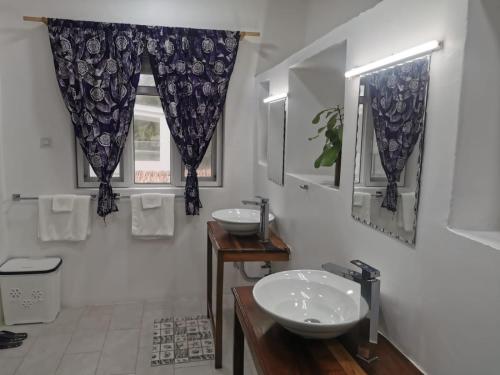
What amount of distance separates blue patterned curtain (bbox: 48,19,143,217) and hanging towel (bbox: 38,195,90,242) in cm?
16

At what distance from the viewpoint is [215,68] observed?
3.36m

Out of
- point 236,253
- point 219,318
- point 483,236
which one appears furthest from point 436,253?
point 219,318

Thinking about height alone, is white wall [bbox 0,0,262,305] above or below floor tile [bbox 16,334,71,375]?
above

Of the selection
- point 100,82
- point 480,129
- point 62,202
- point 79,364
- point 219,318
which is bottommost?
point 79,364

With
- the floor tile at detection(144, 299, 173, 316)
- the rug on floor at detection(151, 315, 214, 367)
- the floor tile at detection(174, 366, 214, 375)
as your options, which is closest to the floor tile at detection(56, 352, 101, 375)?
the rug on floor at detection(151, 315, 214, 367)

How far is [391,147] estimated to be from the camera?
1449 mm

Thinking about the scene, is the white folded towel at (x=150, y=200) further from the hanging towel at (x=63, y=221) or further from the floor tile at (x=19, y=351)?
the floor tile at (x=19, y=351)

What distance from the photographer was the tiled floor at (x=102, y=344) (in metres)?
2.55

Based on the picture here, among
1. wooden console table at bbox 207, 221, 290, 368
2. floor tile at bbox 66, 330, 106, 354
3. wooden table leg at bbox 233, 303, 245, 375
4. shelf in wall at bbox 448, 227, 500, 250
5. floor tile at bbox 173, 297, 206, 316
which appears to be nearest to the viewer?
shelf in wall at bbox 448, 227, 500, 250

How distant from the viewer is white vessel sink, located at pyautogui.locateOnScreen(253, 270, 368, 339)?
150cm

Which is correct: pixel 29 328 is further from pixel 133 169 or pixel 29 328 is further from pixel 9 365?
pixel 133 169

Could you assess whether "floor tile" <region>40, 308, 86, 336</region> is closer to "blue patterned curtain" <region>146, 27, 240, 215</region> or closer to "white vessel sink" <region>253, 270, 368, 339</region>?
"blue patterned curtain" <region>146, 27, 240, 215</region>

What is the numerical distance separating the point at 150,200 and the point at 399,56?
2546 millimetres

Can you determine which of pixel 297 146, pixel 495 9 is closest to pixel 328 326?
pixel 495 9
